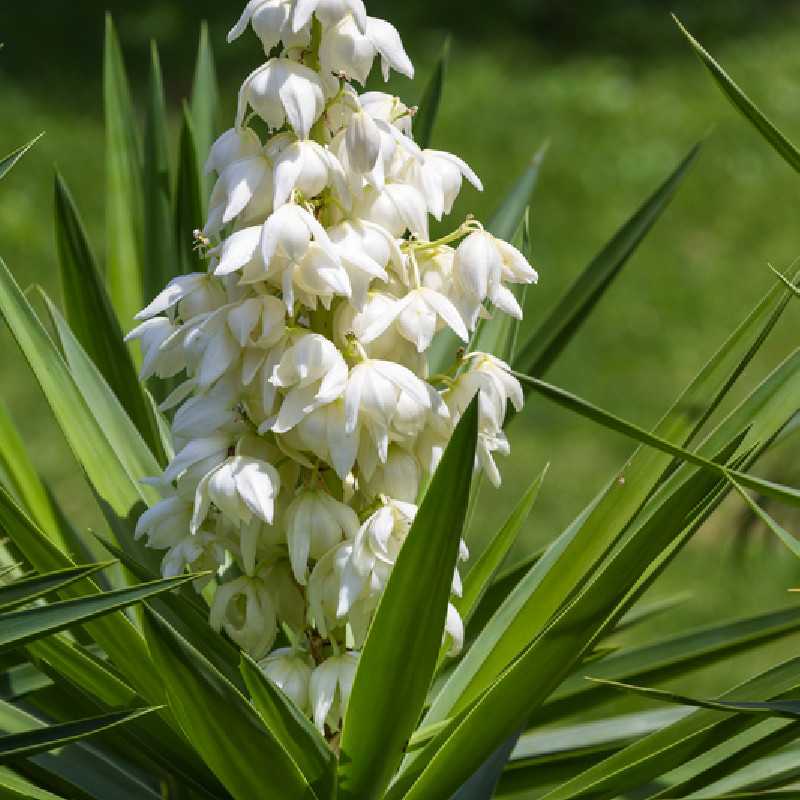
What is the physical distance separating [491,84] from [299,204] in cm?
334

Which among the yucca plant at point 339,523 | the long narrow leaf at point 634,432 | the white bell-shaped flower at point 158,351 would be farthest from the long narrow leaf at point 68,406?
the long narrow leaf at point 634,432

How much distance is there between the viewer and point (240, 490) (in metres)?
0.90

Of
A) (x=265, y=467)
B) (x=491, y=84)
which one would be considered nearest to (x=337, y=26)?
(x=265, y=467)

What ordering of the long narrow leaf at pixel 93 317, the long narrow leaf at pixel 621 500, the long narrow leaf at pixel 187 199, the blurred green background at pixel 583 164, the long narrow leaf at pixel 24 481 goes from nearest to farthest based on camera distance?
the long narrow leaf at pixel 621 500 < the long narrow leaf at pixel 24 481 < the long narrow leaf at pixel 93 317 < the long narrow leaf at pixel 187 199 < the blurred green background at pixel 583 164

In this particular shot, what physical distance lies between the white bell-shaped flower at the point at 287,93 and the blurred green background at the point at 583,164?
1.97 metres

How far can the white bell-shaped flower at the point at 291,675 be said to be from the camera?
98 centimetres

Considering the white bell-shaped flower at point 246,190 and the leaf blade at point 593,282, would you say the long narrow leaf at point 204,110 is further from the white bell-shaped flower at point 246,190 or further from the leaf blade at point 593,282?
the white bell-shaped flower at point 246,190

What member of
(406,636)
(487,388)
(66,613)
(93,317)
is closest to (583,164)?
(93,317)

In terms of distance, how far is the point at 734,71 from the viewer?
423 centimetres

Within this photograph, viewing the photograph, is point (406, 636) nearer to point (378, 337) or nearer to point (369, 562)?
point (369, 562)

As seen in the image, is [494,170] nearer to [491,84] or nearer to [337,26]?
[491,84]

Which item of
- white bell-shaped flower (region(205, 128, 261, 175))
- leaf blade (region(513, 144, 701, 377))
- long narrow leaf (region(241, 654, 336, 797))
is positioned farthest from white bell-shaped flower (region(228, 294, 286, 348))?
leaf blade (region(513, 144, 701, 377))

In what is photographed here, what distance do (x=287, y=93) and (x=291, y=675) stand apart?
1.28 ft

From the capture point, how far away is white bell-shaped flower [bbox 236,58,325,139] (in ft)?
2.94
